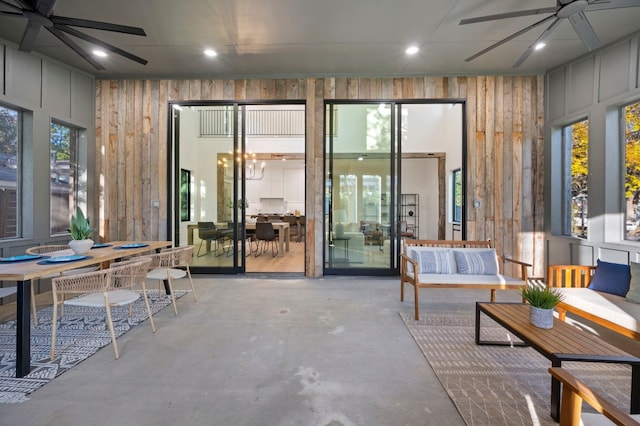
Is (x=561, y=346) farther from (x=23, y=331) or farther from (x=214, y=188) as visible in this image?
(x=214, y=188)

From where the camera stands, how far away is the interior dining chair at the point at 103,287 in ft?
7.64

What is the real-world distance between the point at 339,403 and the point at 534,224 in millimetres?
4712

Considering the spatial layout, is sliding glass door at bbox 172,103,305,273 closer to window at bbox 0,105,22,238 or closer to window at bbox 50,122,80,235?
window at bbox 50,122,80,235

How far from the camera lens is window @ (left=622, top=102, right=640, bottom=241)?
3.73m

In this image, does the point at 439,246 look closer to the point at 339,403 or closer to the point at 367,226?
the point at 367,226

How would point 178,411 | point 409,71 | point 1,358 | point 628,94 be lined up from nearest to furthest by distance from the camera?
1. point 178,411
2. point 1,358
3. point 628,94
4. point 409,71

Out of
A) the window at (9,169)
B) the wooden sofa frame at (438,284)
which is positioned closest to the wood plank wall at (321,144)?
the wooden sofa frame at (438,284)

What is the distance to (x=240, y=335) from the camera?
2854 mm

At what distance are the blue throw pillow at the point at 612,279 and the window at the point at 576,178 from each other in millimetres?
1346

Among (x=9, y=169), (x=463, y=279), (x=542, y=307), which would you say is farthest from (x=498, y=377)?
(x=9, y=169)

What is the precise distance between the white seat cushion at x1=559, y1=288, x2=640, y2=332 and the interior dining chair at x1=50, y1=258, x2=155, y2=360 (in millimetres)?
4083

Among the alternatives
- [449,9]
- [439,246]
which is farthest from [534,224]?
[449,9]

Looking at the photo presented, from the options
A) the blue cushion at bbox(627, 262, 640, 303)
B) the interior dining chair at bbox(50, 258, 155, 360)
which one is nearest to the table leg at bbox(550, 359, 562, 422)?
the blue cushion at bbox(627, 262, 640, 303)

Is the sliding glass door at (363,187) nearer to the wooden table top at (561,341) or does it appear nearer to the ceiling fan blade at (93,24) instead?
the wooden table top at (561,341)
